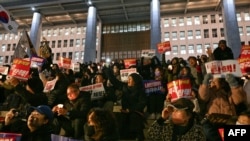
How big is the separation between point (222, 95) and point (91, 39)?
24541 millimetres

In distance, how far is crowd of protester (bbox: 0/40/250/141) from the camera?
3.20m

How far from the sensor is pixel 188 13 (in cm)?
3856

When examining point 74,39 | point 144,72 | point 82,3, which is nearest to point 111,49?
point 74,39

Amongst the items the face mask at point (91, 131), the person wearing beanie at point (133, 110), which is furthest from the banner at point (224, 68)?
the face mask at point (91, 131)

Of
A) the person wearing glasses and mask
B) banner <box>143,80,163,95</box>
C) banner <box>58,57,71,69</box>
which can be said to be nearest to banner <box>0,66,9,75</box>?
banner <box>58,57,71,69</box>

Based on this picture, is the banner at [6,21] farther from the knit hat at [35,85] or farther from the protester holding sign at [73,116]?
the protester holding sign at [73,116]

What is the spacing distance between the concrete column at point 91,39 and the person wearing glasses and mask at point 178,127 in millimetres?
23926

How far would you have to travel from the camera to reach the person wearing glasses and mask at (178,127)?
3158mm

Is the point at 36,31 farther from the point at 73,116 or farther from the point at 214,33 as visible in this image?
the point at 73,116

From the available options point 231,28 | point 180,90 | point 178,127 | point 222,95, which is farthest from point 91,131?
point 231,28

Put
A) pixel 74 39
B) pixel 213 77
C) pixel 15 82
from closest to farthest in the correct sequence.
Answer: pixel 213 77
pixel 15 82
pixel 74 39

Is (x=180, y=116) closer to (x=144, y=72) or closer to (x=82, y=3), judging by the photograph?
(x=144, y=72)

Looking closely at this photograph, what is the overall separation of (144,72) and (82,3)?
24.9 metres

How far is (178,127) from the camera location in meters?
3.22
